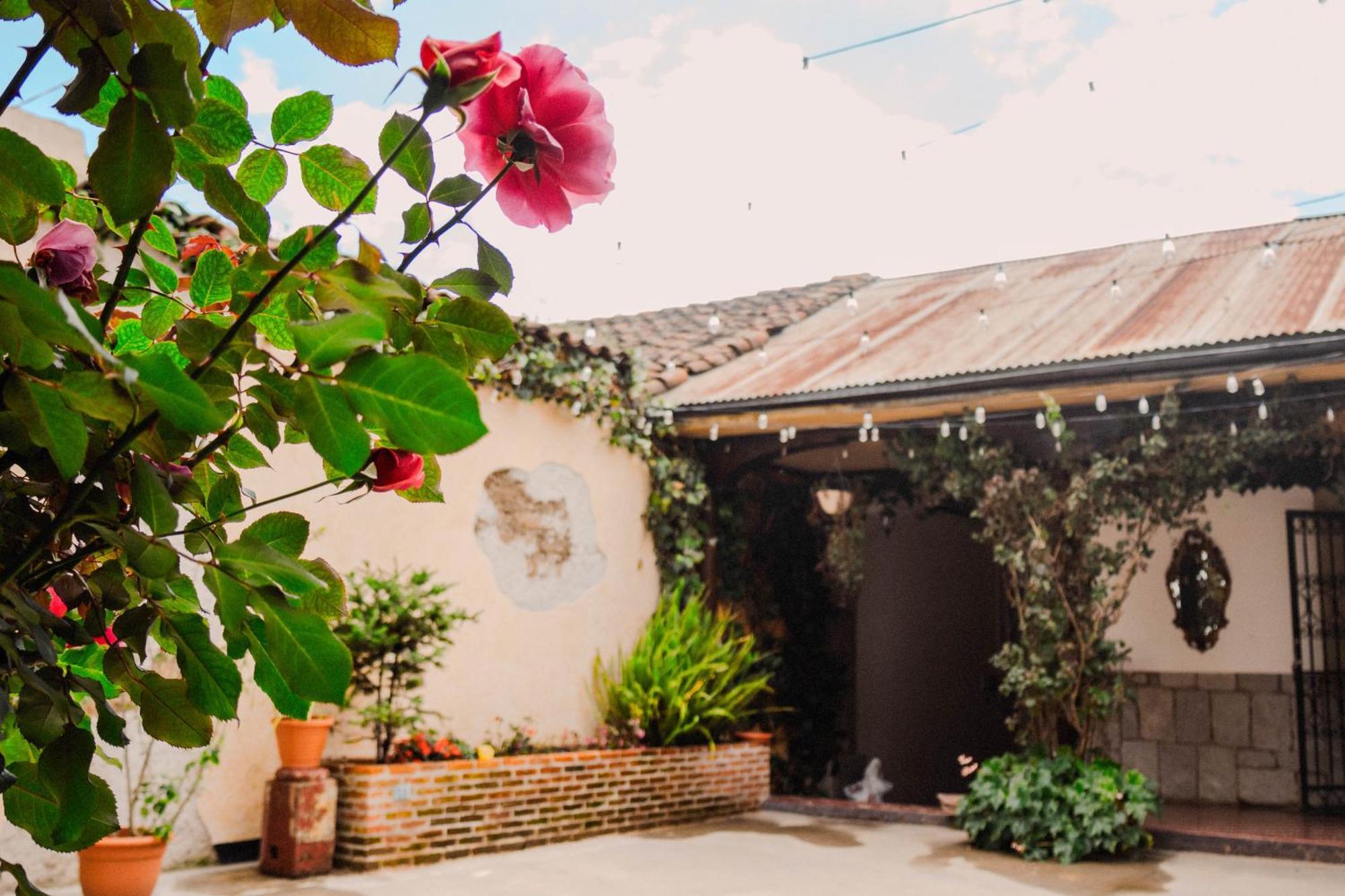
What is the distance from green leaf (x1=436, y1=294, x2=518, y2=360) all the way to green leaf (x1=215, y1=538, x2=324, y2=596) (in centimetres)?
17

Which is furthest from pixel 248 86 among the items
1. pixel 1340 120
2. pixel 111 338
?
pixel 1340 120

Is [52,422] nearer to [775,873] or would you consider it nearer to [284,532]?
[284,532]

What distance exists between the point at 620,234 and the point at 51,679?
4.47 meters

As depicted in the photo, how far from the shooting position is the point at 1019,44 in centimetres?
907

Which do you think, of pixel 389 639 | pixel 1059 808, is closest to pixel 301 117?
pixel 389 639

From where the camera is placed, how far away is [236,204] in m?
0.66

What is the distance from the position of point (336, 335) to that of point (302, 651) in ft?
0.58

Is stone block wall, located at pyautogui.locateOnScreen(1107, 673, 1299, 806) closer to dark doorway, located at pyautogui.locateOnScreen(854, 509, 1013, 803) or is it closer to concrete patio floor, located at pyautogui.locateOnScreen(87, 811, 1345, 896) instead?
dark doorway, located at pyautogui.locateOnScreen(854, 509, 1013, 803)

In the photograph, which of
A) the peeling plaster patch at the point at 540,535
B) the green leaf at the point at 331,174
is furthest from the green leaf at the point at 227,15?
the peeling plaster patch at the point at 540,535

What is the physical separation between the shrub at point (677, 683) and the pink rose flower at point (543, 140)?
6688 millimetres

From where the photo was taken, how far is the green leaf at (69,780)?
63 cm

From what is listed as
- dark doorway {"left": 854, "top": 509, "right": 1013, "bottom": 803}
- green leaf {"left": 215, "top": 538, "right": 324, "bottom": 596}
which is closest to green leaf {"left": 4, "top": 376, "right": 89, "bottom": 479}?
green leaf {"left": 215, "top": 538, "right": 324, "bottom": 596}

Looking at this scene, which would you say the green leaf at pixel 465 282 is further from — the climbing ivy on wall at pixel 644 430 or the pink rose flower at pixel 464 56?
the climbing ivy on wall at pixel 644 430

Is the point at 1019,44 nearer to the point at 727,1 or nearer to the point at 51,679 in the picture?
the point at 727,1
